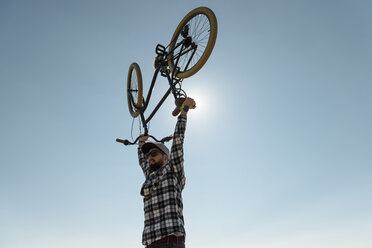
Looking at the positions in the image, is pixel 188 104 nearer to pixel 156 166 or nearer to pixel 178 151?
pixel 178 151

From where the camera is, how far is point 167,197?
3.40m

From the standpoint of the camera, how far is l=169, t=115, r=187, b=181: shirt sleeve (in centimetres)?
365

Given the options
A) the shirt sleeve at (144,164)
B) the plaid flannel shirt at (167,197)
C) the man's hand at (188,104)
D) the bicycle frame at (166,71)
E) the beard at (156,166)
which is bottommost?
the plaid flannel shirt at (167,197)

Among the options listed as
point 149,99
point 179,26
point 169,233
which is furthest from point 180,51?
point 169,233

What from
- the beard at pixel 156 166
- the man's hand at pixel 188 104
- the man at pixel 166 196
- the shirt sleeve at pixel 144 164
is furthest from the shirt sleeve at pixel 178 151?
the shirt sleeve at pixel 144 164

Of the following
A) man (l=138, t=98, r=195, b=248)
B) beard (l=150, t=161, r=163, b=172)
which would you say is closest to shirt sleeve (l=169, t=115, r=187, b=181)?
man (l=138, t=98, r=195, b=248)

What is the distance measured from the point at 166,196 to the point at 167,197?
0.02m

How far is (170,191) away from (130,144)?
86.6 inches

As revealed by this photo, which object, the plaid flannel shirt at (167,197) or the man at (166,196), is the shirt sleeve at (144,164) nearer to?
the man at (166,196)

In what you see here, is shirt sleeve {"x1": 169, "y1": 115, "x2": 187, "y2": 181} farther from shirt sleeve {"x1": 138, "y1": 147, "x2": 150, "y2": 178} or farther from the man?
shirt sleeve {"x1": 138, "y1": 147, "x2": 150, "y2": 178}

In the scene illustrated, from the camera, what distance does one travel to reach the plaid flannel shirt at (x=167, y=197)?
10.5 ft

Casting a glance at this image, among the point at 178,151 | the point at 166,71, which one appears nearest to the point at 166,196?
the point at 178,151

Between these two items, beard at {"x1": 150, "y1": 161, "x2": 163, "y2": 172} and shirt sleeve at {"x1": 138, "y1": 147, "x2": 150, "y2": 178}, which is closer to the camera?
beard at {"x1": 150, "y1": 161, "x2": 163, "y2": 172}

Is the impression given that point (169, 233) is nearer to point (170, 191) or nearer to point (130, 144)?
point (170, 191)
